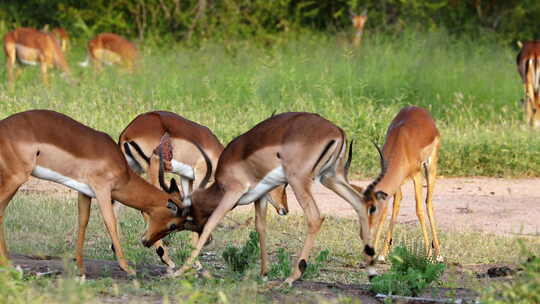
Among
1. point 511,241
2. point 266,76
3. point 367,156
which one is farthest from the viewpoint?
point 266,76

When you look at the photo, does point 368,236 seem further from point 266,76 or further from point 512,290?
point 266,76

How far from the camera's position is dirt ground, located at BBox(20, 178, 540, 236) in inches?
309

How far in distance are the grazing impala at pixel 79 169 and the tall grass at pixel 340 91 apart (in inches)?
158

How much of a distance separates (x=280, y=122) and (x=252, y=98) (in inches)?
256

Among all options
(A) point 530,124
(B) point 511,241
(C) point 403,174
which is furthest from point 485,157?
(C) point 403,174

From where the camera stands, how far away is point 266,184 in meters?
5.62

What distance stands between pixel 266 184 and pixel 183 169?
1.28 metres

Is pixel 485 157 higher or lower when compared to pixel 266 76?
lower

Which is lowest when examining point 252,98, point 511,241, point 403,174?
point 511,241

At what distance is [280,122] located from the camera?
560cm

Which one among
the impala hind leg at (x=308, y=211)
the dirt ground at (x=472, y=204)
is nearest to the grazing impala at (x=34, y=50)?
the dirt ground at (x=472, y=204)

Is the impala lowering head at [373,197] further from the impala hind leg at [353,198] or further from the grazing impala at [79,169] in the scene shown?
the grazing impala at [79,169]

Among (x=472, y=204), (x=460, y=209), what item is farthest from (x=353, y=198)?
(x=472, y=204)

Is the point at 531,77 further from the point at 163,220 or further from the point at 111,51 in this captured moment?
the point at 163,220
